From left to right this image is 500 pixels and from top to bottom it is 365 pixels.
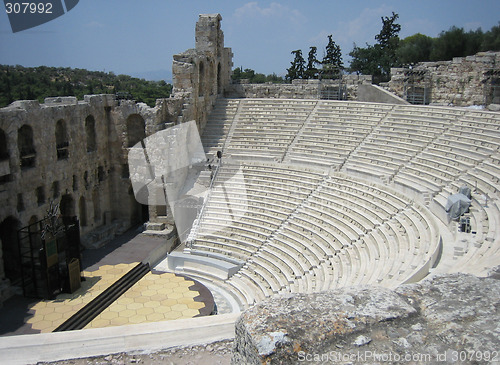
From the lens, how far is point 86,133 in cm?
1792

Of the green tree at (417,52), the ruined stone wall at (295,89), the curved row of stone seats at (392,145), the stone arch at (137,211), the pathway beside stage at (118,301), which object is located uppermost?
the green tree at (417,52)

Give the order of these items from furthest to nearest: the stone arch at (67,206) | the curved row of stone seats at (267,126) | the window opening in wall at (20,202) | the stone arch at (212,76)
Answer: the stone arch at (212,76), the curved row of stone seats at (267,126), the stone arch at (67,206), the window opening in wall at (20,202)

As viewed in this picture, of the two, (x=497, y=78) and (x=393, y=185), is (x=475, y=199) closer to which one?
(x=393, y=185)

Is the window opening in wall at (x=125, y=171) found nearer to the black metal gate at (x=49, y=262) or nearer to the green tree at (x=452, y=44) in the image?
the black metal gate at (x=49, y=262)

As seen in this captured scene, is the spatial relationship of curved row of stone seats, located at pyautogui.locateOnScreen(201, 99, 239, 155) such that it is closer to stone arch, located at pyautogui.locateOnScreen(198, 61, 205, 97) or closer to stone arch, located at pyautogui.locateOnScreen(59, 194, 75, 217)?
stone arch, located at pyautogui.locateOnScreen(198, 61, 205, 97)

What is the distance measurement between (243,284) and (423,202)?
243 inches

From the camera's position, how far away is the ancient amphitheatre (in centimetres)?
1238

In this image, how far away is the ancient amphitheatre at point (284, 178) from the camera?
40.6 feet

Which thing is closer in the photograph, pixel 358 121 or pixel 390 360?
pixel 390 360

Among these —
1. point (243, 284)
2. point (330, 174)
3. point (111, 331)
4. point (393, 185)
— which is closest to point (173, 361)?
point (111, 331)

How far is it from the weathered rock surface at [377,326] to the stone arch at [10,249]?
1344cm

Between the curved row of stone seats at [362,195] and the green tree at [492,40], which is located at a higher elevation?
the green tree at [492,40]

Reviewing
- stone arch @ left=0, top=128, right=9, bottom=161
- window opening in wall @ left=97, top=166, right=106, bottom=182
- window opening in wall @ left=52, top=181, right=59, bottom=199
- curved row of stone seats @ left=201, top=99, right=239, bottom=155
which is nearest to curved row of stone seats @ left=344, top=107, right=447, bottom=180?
curved row of stone seats @ left=201, top=99, right=239, bottom=155

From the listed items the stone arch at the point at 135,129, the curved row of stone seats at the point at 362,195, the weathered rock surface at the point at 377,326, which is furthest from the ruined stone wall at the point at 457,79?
the weathered rock surface at the point at 377,326
